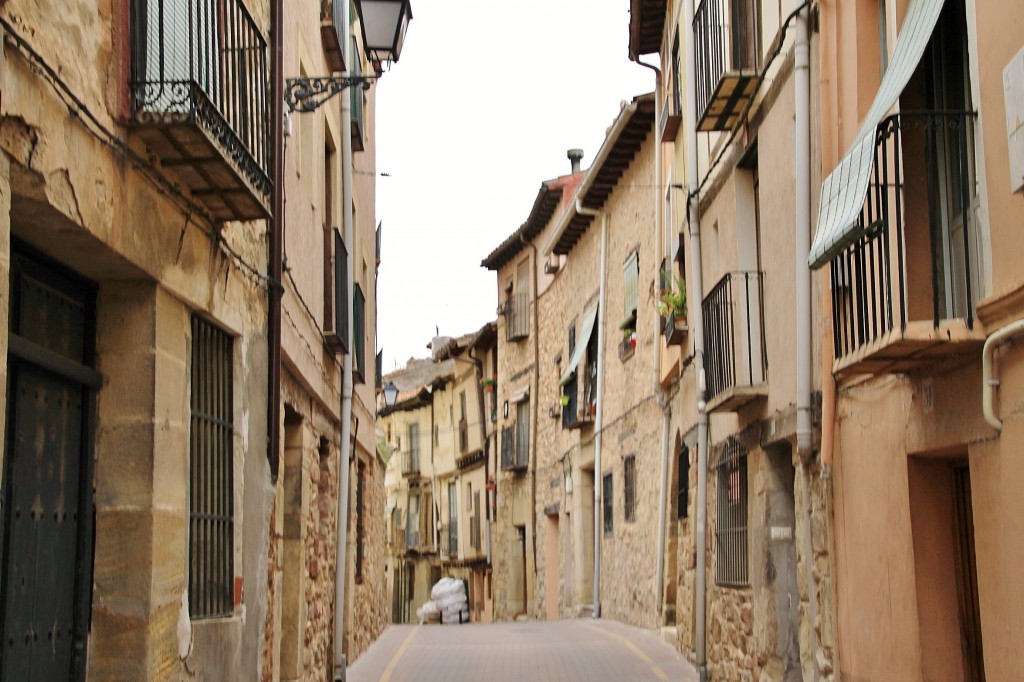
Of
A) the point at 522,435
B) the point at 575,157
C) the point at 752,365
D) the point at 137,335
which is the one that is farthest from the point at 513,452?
the point at 137,335

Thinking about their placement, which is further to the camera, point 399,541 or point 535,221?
point 399,541

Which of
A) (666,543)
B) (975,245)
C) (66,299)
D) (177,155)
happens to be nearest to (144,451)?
(66,299)

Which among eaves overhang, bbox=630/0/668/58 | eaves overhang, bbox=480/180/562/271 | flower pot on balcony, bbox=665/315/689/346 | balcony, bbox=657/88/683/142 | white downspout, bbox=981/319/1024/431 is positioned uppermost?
eaves overhang, bbox=480/180/562/271

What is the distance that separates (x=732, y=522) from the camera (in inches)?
475

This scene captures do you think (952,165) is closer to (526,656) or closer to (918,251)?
(918,251)

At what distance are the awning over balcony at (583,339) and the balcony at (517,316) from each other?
18.2ft

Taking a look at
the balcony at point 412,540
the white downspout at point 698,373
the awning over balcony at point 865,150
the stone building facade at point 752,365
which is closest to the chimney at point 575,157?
the balcony at point 412,540

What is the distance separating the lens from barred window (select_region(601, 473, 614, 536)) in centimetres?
2200

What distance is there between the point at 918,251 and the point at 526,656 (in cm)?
985

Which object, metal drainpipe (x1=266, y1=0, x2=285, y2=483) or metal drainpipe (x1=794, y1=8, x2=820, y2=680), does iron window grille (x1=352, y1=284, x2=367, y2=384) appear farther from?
metal drainpipe (x1=794, y1=8, x2=820, y2=680)

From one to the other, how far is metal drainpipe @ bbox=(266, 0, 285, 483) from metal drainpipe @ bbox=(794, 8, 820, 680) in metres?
3.53

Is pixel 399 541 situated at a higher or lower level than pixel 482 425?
lower

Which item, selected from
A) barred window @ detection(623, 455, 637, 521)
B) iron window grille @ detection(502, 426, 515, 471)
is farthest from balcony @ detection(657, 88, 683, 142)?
iron window grille @ detection(502, 426, 515, 471)

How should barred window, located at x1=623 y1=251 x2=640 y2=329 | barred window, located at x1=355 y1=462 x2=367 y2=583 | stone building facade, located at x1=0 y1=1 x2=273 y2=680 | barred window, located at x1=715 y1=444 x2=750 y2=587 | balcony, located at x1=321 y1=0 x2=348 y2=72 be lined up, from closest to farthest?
stone building facade, located at x1=0 y1=1 x2=273 y2=680 < barred window, located at x1=715 y1=444 x2=750 y2=587 < balcony, located at x1=321 y1=0 x2=348 y2=72 < barred window, located at x1=355 y1=462 x2=367 y2=583 < barred window, located at x1=623 y1=251 x2=640 y2=329
